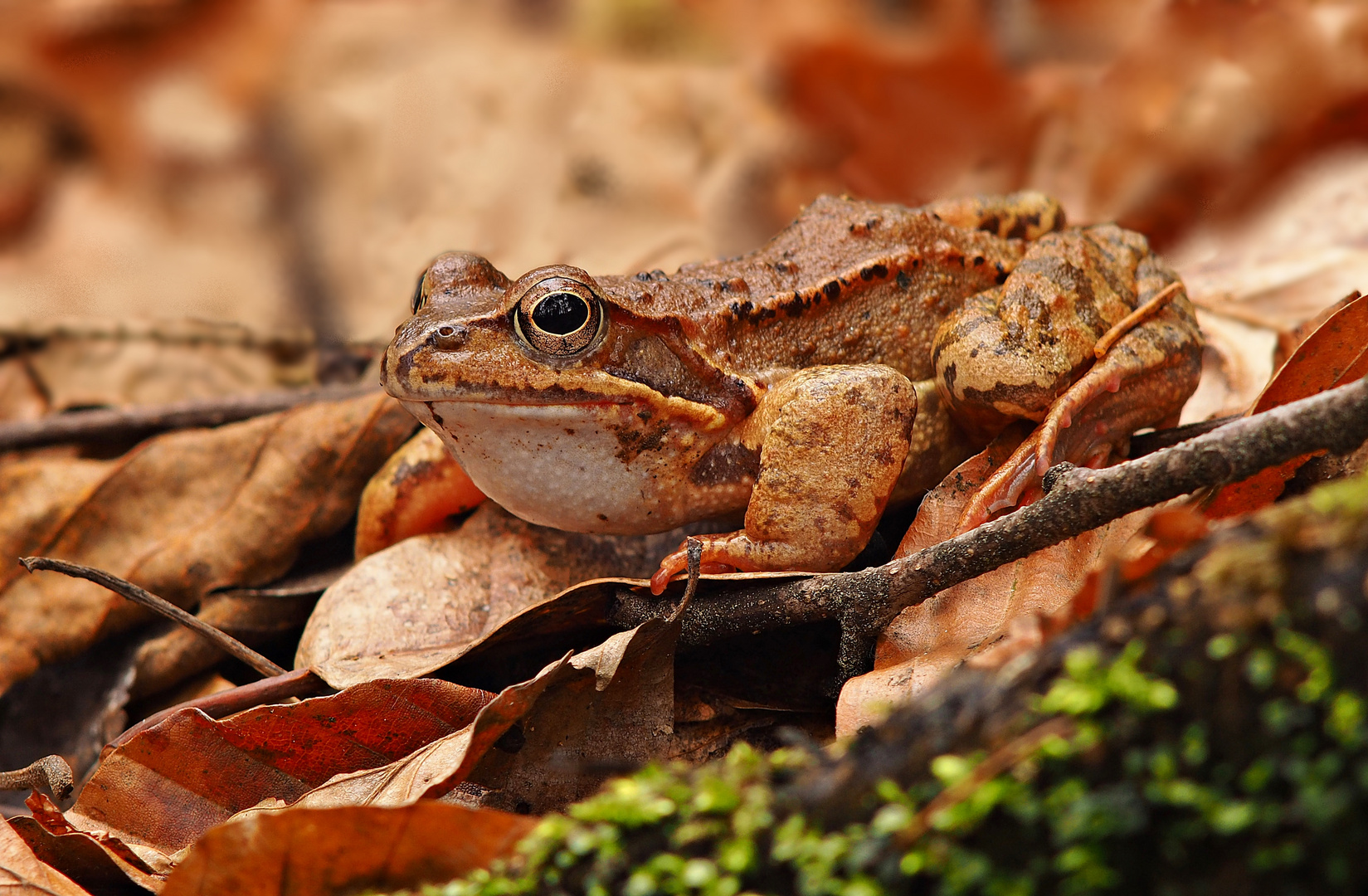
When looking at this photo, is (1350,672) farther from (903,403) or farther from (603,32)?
(603,32)

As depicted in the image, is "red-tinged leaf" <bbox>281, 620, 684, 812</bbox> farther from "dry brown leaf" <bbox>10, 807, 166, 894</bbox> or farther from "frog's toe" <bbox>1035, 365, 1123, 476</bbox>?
"frog's toe" <bbox>1035, 365, 1123, 476</bbox>

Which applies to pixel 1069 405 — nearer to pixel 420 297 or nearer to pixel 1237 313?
pixel 1237 313

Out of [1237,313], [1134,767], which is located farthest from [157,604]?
[1237,313]

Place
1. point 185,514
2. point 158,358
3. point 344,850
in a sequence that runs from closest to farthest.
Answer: point 344,850 < point 185,514 < point 158,358

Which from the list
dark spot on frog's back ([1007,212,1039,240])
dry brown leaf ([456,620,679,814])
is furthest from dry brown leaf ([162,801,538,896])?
dark spot on frog's back ([1007,212,1039,240])

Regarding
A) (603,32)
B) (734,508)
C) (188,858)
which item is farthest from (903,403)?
(603,32)

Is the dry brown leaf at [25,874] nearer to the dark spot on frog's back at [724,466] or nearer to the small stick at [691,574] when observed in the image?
the small stick at [691,574]
